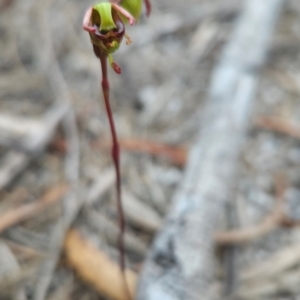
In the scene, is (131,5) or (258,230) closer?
(131,5)

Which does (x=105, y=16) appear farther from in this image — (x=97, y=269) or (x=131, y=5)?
(x=97, y=269)

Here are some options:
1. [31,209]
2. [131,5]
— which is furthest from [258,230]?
[131,5]

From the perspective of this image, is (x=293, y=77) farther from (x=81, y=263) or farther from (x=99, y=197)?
(x=81, y=263)

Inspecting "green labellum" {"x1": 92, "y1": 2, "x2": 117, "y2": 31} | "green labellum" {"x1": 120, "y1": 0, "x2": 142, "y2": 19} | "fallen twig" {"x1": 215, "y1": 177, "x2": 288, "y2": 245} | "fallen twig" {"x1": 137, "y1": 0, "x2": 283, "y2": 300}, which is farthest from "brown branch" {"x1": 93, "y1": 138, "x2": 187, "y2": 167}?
"green labellum" {"x1": 92, "y1": 2, "x2": 117, "y2": 31}

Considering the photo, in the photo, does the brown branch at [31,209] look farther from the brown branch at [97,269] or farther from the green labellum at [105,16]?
the green labellum at [105,16]

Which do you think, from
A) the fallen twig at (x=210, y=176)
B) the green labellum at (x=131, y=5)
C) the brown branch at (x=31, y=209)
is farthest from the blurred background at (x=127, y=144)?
the green labellum at (x=131, y=5)

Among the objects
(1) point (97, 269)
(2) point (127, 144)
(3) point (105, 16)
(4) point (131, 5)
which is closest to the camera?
(3) point (105, 16)
